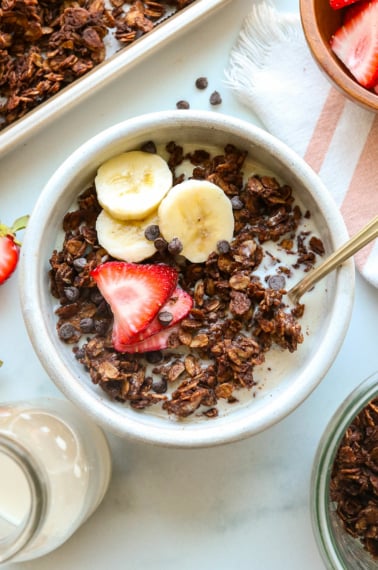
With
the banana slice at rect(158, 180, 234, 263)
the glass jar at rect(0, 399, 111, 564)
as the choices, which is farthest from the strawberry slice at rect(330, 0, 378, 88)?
the glass jar at rect(0, 399, 111, 564)

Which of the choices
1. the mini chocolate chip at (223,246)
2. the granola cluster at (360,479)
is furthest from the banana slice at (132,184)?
the granola cluster at (360,479)

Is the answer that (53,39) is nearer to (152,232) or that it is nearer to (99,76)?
(99,76)

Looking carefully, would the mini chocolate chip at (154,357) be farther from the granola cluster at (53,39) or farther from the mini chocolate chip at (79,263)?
the granola cluster at (53,39)

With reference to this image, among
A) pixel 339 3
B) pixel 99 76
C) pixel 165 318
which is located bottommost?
pixel 165 318

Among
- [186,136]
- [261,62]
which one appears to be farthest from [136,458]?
[261,62]

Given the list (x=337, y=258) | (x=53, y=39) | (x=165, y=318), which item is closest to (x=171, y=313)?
(x=165, y=318)

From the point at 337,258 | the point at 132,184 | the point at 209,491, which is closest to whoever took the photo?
the point at 337,258

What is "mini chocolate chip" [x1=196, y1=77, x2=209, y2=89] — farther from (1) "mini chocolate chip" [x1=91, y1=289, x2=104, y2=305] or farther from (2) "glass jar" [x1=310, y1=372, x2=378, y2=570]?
(2) "glass jar" [x1=310, y1=372, x2=378, y2=570]
